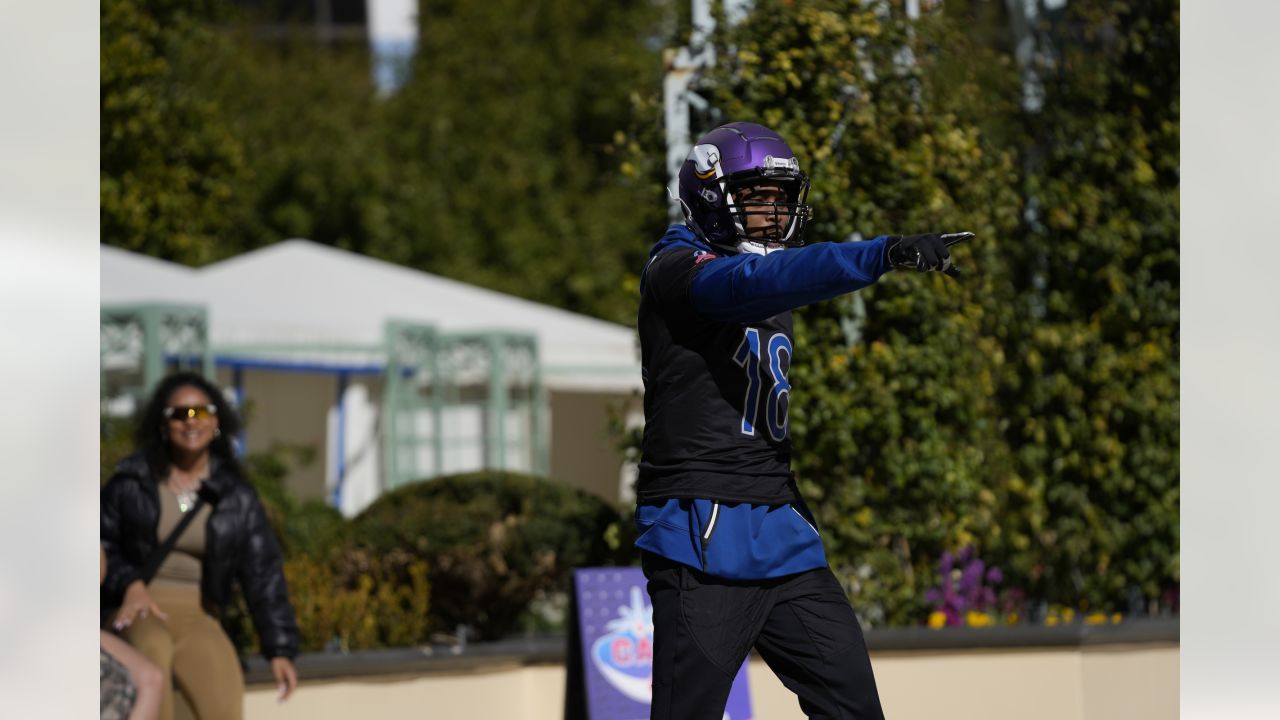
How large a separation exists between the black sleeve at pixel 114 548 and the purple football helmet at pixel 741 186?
2.87 metres

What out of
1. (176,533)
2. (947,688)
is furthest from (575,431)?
(176,533)

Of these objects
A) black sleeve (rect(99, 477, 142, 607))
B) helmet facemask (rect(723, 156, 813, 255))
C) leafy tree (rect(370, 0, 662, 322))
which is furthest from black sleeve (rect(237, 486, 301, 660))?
leafy tree (rect(370, 0, 662, 322))

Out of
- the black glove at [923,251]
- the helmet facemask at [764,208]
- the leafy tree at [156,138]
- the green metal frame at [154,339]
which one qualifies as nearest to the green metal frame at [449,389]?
the green metal frame at [154,339]

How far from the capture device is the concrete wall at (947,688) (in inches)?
285

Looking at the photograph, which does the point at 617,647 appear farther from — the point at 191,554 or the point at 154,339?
the point at 154,339

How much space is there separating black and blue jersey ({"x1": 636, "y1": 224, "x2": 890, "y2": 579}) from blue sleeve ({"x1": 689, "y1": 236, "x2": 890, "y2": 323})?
0.13 meters

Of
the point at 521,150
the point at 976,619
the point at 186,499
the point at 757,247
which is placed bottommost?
the point at 976,619

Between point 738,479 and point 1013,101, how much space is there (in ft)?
17.0

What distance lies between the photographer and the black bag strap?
20.3 ft

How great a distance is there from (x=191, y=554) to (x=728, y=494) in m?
2.85

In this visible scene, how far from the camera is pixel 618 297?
21.7 m

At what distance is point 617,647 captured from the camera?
675 cm
